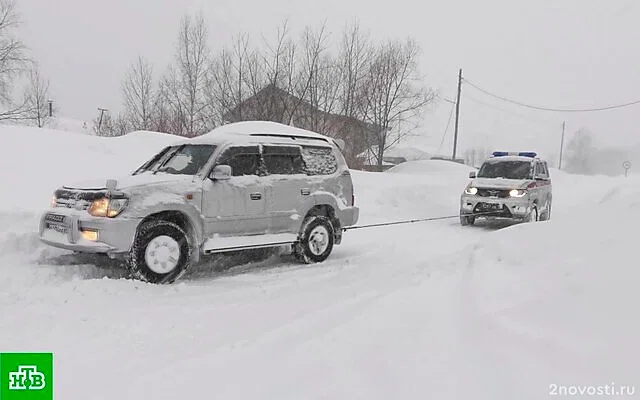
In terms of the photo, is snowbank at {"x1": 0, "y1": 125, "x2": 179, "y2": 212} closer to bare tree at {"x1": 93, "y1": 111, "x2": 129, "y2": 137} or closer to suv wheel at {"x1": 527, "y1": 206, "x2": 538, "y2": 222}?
suv wheel at {"x1": 527, "y1": 206, "x2": 538, "y2": 222}

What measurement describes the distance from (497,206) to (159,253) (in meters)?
8.87

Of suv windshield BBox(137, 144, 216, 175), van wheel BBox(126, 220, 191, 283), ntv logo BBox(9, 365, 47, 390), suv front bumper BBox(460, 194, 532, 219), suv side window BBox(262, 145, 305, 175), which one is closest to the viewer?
ntv logo BBox(9, 365, 47, 390)

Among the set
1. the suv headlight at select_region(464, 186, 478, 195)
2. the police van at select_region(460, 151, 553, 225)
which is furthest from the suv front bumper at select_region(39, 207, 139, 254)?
the suv headlight at select_region(464, 186, 478, 195)

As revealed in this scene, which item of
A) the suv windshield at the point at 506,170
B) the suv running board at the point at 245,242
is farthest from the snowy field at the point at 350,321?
the suv windshield at the point at 506,170

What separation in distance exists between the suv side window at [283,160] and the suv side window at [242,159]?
162mm

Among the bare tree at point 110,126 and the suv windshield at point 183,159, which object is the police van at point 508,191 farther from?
the bare tree at point 110,126

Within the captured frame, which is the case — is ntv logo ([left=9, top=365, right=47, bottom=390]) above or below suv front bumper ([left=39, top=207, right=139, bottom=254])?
below

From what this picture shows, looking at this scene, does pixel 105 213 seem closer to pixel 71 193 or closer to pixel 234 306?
pixel 71 193

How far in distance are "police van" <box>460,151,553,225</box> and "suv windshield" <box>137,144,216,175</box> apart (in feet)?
25.0

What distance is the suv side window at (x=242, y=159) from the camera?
7.50 metres

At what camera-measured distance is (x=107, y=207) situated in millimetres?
6363

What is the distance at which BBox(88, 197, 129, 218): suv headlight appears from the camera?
6352 mm

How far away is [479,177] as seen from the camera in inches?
555

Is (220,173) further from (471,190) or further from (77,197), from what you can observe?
(471,190)
